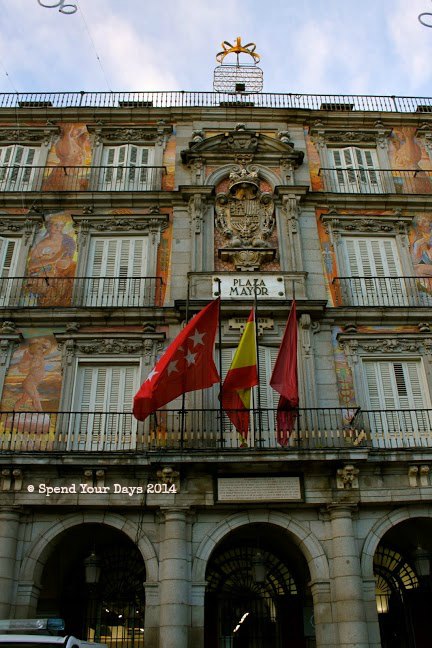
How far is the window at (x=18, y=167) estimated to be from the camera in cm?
1850

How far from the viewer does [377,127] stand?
19906mm

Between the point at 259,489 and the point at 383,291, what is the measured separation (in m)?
6.52

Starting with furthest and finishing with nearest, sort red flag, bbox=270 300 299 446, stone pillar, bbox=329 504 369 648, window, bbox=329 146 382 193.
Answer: window, bbox=329 146 382 193
red flag, bbox=270 300 299 446
stone pillar, bbox=329 504 369 648

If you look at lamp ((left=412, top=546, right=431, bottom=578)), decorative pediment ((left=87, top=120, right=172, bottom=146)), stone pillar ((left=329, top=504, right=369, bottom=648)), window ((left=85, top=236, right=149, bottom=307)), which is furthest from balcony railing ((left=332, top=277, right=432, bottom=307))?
decorative pediment ((left=87, top=120, right=172, bottom=146))

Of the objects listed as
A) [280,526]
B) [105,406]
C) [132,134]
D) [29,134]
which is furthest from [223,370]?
[29,134]

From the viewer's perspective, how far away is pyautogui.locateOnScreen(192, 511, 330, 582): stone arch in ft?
41.8

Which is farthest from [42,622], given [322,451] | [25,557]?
[322,451]

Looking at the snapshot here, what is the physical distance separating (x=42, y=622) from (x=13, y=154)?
48.2 ft

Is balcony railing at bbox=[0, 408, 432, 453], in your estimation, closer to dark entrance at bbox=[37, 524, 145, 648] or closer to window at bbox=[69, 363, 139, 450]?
window at bbox=[69, 363, 139, 450]

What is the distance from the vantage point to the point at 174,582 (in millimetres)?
12320

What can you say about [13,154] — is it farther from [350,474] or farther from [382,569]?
[382,569]

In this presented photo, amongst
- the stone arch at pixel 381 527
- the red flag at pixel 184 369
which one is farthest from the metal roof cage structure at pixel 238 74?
the stone arch at pixel 381 527

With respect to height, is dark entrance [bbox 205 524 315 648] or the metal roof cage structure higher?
the metal roof cage structure

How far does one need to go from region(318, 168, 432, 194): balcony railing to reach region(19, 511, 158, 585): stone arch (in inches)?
432
